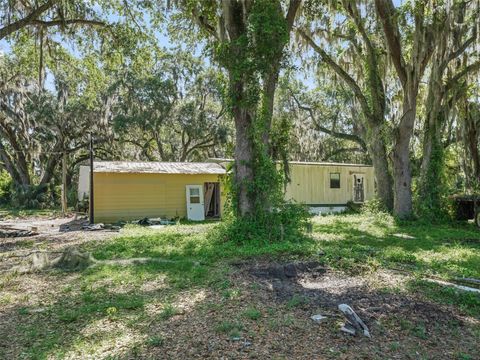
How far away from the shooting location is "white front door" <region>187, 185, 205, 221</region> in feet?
54.2

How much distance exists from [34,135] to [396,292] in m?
25.4

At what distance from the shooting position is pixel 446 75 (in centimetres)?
1348

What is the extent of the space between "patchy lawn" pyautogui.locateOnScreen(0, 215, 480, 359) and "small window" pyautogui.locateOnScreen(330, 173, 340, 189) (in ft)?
42.9

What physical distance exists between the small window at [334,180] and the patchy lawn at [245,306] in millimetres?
13079

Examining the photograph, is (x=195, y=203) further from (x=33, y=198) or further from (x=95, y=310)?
(x=33, y=198)

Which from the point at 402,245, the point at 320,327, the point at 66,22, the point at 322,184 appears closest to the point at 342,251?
the point at 402,245

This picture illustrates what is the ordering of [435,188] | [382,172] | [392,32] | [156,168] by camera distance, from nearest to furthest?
[392,32], [435,188], [382,172], [156,168]

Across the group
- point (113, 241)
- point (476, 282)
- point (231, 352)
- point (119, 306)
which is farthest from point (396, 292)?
point (113, 241)

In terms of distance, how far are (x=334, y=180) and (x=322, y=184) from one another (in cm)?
88

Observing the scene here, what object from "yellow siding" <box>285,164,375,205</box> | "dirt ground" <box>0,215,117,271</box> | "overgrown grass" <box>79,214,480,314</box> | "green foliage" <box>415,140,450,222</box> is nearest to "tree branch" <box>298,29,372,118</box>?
"green foliage" <box>415,140,450,222</box>

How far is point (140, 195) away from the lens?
51.6 feet

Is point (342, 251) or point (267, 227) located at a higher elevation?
point (267, 227)

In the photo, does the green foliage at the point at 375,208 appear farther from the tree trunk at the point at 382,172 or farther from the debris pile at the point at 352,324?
the debris pile at the point at 352,324

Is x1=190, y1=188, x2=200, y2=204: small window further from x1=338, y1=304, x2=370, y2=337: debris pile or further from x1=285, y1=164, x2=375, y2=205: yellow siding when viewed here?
x1=338, y1=304, x2=370, y2=337: debris pile
